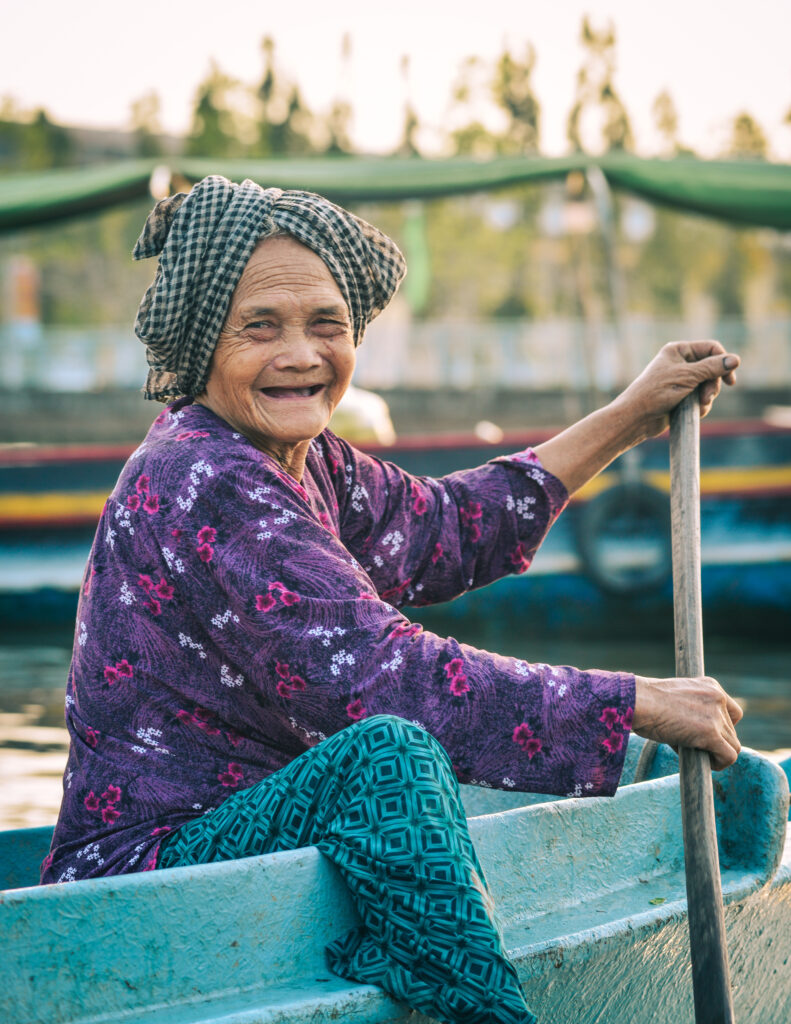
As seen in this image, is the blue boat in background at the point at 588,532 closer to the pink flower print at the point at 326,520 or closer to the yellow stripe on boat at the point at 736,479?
the yellow stripe on boat at the point at 736,479

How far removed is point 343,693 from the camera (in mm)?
1464

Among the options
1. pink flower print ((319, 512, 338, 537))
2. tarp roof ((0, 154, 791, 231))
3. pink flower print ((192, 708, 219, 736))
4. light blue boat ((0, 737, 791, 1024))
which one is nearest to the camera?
light blue boat ((0, 737, 791, 1024))

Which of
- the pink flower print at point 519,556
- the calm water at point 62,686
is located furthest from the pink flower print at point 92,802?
the calm water at point 62,686

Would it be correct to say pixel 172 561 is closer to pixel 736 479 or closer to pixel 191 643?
pixel 191 643

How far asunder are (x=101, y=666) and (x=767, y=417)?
652 inches

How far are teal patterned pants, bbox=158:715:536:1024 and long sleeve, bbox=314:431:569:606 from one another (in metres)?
0.66

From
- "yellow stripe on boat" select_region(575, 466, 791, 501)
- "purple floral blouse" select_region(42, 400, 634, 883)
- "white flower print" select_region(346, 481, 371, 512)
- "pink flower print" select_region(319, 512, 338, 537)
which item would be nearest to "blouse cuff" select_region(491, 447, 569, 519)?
"white flower print" select_region(346, 481, 371, 512)

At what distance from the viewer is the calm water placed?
4.30 m

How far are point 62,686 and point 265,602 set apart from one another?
186 inches

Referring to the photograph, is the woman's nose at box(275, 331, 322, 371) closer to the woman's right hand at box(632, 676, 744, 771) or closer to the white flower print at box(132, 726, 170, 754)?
the white flower print at box(132, 726, 170, 754)

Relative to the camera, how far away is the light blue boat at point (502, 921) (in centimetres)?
131

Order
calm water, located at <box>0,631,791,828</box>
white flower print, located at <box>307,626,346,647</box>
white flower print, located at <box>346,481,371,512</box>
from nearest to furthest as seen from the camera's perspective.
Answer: white flower print, located at <box>307,626,346,647</box>, white flower print, located at <box>346,481,371,512</box>, calm water, located at <box>0,631,791,828</box>

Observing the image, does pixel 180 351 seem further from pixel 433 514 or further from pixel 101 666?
pixel 433 514

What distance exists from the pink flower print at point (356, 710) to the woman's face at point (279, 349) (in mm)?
436
